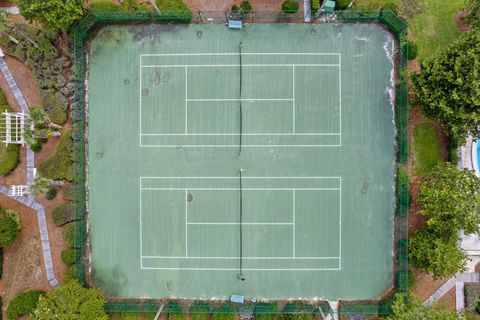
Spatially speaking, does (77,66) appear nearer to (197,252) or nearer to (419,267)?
(197,252)

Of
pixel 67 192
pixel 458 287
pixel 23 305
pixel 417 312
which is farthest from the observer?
pixel 67 192

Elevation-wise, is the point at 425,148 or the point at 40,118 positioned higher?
the point at 40,118

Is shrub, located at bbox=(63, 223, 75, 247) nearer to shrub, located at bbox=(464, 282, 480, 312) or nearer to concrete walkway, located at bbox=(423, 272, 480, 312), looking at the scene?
concrete walkway, located at bbox=(423, 272, 480, 312)

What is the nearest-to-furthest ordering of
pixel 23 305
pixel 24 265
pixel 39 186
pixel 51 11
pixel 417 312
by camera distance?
pixel 417 312 → pixel 51 11 → pixel 39 186 → pixel 23 305 → pixel 24 265

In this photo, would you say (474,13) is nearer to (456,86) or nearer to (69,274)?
(456,86)

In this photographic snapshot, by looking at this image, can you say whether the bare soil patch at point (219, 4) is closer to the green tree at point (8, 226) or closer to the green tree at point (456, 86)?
the green tree at point (456, 86)

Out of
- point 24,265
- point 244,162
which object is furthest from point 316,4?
point 24,265
